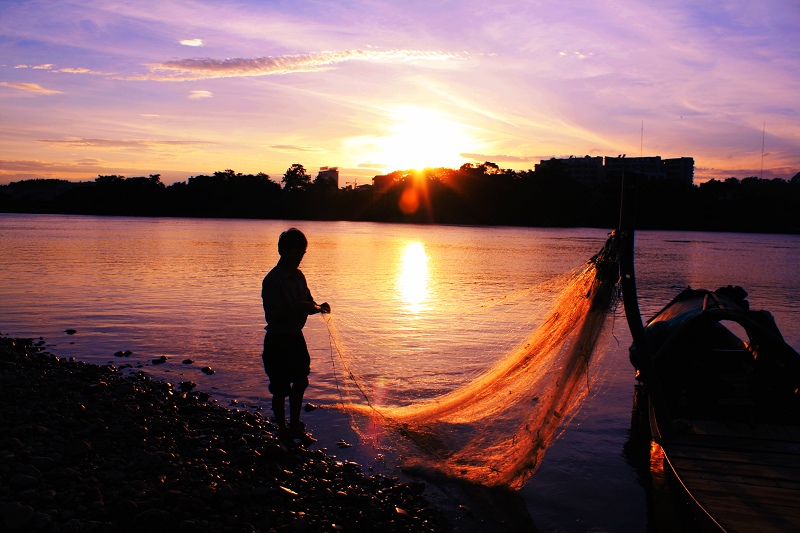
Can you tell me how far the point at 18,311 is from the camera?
1583 cm

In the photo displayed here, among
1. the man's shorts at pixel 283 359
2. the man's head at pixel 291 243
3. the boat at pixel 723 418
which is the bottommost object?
the boat at pixel 723 418

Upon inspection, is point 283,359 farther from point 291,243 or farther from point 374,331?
point 374,331

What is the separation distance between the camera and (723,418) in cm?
638

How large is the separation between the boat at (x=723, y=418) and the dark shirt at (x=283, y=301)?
3.19 m

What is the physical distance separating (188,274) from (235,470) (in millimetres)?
21566

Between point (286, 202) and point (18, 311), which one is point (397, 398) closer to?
point (18, 311)

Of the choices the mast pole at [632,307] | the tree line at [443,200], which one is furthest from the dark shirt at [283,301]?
the tree line at [443,200]

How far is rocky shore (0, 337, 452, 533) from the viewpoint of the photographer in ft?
15.1

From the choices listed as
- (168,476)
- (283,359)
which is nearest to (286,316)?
(283,359)

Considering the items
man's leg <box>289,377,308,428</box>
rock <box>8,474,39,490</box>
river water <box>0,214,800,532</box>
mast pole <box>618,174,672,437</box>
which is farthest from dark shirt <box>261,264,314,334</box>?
mast pole <box>618,174,672,437</box>

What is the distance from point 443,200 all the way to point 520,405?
135 meters

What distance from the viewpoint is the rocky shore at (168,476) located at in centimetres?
460

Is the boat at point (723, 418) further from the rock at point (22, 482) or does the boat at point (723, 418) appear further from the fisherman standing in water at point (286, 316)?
the rock at point (22, 482)

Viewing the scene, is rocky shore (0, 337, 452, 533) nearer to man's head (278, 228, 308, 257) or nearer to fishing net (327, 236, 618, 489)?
fishing net (327, 236, 618, 489)
